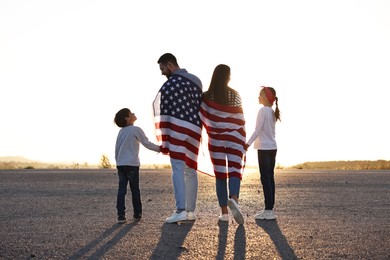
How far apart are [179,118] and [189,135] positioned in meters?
0.31

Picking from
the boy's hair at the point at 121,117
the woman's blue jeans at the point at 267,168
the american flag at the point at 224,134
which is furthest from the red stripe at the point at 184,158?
the woman's blue jeans at the point at 267,168

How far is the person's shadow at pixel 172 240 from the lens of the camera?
710cm

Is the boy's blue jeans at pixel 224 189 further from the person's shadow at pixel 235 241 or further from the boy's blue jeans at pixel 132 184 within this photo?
the boy's blue jeans at pixel 132 184

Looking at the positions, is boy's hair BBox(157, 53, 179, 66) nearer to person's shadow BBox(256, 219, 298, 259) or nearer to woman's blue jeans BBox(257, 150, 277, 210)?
woman's blue jeans BBox(257, 150, 277, 210)

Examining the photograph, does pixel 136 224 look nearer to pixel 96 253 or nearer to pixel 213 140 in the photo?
pixel 213 140

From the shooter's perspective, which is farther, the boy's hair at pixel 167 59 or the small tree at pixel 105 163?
the small tree at pixel 105 163

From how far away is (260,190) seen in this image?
16.6m

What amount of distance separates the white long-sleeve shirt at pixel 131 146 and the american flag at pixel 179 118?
0.25 metres

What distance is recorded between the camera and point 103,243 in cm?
788

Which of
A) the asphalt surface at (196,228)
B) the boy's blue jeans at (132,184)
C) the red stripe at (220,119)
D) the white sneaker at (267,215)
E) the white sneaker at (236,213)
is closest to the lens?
the asphalt surface at (196,228)

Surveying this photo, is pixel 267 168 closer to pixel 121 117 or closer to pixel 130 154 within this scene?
pixel 130 154

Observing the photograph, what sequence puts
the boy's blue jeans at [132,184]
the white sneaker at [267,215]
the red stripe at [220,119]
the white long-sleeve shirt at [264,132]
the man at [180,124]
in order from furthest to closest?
1. the white long-sleeve shirt at [264,132]
2. the white sneaker at [267,215]
3. the boy's blue jeans at [132,184]
4. the red stripe at [220,119]
5. the man at [180,124]

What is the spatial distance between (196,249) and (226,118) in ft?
10.6

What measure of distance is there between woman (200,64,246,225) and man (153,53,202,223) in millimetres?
197
